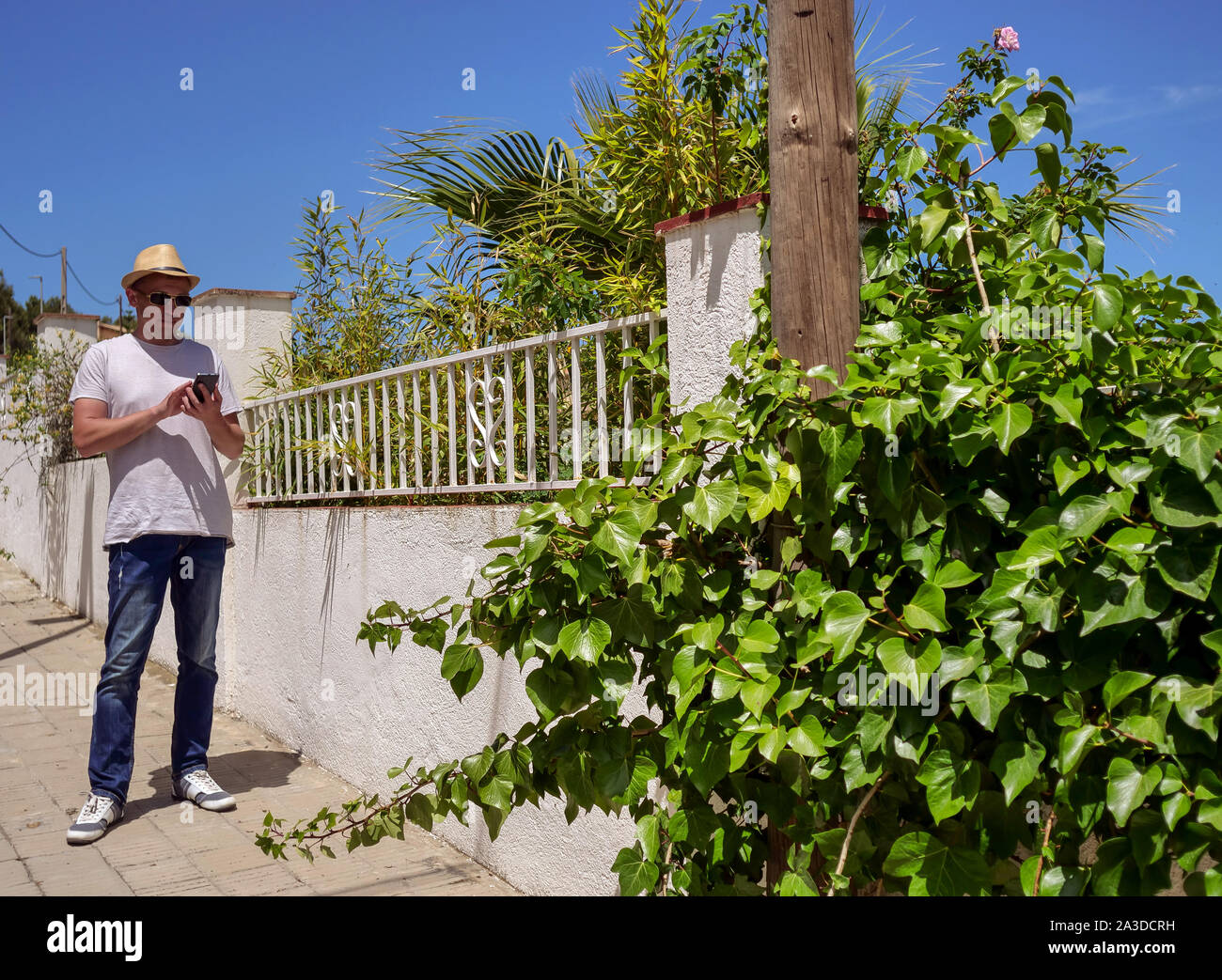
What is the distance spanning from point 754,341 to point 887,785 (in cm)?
101

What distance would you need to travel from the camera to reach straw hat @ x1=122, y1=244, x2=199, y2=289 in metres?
4.46

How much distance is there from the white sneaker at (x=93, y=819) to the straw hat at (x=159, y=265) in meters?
2.21

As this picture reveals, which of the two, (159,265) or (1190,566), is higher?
(159,265)

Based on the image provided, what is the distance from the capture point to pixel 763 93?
112 inches

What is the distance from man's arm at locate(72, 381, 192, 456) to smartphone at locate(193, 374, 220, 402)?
0.06 m

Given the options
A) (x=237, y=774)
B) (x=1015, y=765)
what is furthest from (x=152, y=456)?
(x=1015, y=765)

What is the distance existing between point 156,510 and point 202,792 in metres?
1.25

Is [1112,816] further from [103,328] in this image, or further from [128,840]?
[103,328]

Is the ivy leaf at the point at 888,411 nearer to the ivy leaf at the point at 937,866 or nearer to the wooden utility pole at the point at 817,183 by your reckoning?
the wooden utility pole at the point at 817,183

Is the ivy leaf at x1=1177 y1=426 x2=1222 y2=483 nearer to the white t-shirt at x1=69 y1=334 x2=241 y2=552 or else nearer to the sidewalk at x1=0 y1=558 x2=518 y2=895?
the sidewalk at x1=0 y1=558 x2=518 y2=895

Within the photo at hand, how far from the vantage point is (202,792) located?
445 centimetres

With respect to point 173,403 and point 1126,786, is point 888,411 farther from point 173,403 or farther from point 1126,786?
point 173,403

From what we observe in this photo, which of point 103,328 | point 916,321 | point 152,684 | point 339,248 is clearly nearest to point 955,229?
point 916,321

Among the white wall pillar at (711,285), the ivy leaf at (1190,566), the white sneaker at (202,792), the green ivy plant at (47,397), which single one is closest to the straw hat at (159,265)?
the white sneaker at (202,792)
